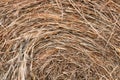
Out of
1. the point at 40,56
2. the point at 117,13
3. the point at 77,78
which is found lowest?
the point at 77,78

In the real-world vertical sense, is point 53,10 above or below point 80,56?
above

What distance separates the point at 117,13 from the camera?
165 centimetres

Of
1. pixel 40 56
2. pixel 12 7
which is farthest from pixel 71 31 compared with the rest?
pixel 12 7

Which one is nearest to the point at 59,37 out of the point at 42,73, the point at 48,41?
the point at 48,41

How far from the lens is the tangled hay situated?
1.64 metres

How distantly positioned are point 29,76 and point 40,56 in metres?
0.10

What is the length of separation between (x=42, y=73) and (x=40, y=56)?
8 centimetres

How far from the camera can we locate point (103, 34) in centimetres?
164

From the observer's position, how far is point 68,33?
5.46 ft

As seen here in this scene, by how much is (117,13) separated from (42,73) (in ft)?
1.38

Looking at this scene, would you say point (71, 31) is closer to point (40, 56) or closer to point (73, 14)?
point (73, 14)

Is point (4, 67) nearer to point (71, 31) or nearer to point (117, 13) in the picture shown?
point (71, 31)

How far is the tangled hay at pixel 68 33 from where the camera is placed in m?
1.64

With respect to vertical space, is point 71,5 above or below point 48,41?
above
